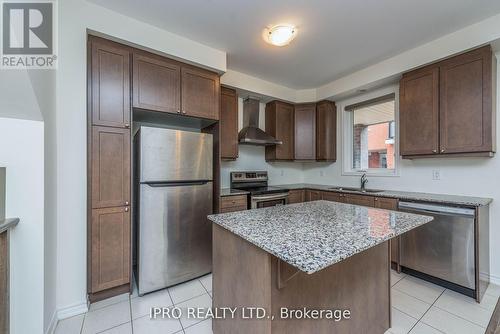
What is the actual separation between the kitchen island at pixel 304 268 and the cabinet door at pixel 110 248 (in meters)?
1.08

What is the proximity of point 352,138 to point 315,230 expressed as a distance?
3199 millimetres

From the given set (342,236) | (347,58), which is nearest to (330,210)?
(342,236)

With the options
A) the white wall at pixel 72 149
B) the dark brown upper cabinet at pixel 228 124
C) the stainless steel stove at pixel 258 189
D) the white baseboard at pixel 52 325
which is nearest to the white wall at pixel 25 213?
the white baseboard at pixel 52 325

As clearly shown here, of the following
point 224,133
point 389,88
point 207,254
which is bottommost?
point 207,254

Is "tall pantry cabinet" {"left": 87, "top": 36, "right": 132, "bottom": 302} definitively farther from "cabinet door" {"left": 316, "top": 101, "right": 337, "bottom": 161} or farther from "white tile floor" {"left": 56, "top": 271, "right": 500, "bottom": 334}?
"cabinet door" {"left": 316, "top": 101, "right": 337, "bottom": 161}

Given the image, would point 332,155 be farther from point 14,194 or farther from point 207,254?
point 14,194

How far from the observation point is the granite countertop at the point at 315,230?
88 centimetres

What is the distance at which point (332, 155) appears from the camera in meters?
3.94

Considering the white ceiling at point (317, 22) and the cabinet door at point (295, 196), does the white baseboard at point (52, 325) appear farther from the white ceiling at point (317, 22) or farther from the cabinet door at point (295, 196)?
the cabinet door at point (295, 196)

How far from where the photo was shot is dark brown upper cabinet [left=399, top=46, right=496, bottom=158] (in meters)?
2.16

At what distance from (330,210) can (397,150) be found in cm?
210

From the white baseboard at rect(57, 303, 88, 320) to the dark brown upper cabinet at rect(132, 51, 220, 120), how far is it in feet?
6.10

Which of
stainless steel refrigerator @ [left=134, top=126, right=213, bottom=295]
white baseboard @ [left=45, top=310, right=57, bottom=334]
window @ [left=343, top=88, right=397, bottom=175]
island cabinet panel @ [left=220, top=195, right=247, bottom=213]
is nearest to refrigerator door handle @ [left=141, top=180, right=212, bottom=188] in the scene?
stainless steel refrigerator @ [left=134, top=126, right=213, bottom=295]

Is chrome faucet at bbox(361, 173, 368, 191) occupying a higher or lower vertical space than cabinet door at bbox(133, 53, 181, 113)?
lower
